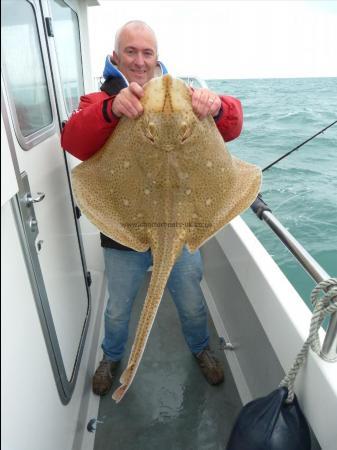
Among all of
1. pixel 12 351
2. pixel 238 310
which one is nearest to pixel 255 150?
pixel 238 310

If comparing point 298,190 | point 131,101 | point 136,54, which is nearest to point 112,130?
point 131,101

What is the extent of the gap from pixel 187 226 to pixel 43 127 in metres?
1.05

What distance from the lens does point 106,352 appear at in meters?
2.40

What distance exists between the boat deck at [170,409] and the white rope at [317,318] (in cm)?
97

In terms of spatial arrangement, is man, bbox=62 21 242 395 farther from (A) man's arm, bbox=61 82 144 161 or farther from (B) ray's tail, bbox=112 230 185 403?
(B) ray's tail, bbox=112 230 185 403

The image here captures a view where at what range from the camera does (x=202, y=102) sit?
131 cm

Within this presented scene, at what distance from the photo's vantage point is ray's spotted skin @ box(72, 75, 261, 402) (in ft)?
4.18

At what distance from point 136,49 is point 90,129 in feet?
2.02

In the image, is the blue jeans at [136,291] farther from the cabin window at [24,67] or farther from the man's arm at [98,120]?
the cabin window at [24,67]

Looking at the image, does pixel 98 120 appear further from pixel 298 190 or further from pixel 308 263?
pixel 298 190

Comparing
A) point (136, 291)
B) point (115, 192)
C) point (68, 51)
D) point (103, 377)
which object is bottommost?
point (103, 377)

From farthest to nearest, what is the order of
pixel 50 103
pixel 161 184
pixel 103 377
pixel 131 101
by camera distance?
pixel 103 377
pixel 50 103
pixel 161 184
pixel 131 101

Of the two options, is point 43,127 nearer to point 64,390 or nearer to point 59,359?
point 59,359

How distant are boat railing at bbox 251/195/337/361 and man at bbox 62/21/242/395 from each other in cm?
54
